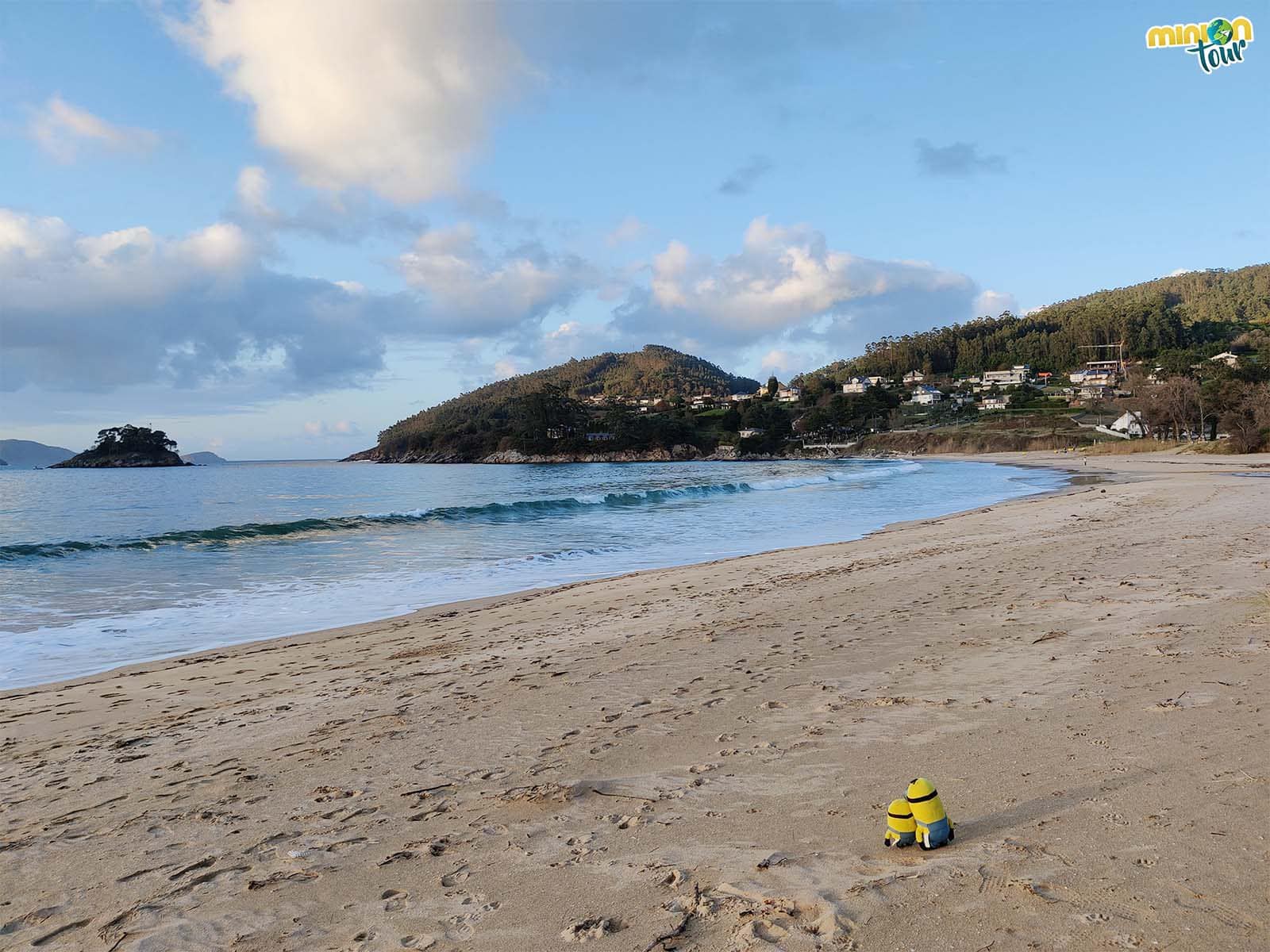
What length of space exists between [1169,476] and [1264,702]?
36.3m

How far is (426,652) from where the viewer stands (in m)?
8.38

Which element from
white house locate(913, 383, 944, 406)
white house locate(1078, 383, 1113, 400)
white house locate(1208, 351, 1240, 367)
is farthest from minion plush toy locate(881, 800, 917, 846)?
white house locate(913, 383, 944, 406)

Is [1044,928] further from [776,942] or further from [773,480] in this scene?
[773,480]

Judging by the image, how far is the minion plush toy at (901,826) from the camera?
10.5 ft

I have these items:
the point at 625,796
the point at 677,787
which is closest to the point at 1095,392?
the point at 677,787

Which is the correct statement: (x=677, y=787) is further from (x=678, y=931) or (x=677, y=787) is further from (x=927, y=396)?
(x=927, y=396)

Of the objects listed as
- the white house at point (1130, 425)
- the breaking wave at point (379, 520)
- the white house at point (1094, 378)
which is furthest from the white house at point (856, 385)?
the breaking wave at point (379, 520)

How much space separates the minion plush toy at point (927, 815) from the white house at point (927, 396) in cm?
14213

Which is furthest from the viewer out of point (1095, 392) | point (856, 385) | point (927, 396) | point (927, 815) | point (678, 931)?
point (856, 385)

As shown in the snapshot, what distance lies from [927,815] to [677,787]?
142 centimetres

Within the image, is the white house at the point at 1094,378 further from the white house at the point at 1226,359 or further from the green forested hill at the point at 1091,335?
the white house at the point at 1226,359

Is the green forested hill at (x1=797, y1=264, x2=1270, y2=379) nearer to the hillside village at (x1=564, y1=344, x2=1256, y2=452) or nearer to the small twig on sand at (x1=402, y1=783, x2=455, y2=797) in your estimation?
the hillside village at (x1=564, y1=344, x2=1256, y2=452)

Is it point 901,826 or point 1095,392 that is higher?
point 1095,392

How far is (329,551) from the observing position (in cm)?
2069
